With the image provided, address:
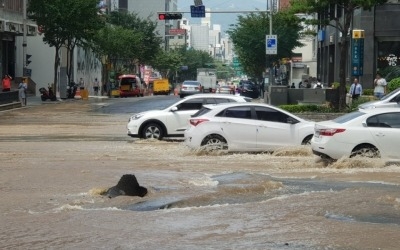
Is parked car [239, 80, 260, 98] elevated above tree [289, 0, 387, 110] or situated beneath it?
situated beneath

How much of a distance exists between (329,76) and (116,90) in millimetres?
32047

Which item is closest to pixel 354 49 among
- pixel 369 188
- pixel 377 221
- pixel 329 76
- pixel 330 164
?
pixel 329 76

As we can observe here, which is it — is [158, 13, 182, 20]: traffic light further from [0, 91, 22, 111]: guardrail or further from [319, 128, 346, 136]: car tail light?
[319, 128, 346, 136]: car tail light

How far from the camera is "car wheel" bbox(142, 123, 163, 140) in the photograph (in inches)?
986

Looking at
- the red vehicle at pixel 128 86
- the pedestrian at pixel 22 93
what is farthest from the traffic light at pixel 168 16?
the red vehicle at pixel 128 86

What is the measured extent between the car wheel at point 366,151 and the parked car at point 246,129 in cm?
321

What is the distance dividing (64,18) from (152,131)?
39.2 m

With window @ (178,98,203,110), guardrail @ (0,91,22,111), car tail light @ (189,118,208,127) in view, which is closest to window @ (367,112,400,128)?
car tail light @ (189,118,208,127)

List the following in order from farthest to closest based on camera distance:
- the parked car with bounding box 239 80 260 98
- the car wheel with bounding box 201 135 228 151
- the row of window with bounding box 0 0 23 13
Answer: the parked car with bounding box 239 80 260 98
the row of window with bounding box 0 0 23 13
the car wheel with bounding box 201 135 228 151

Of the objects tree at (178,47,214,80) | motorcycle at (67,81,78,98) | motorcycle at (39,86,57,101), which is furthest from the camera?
tree at (178,47,214,80)

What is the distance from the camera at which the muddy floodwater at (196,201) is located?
1045 centimetres

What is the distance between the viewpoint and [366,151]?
1778 centimetres

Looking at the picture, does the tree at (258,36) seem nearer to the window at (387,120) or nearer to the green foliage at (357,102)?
the green foliage at (357,102)

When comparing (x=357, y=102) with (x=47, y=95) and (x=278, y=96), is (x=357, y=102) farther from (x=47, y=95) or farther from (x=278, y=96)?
(x=47, y=95)
